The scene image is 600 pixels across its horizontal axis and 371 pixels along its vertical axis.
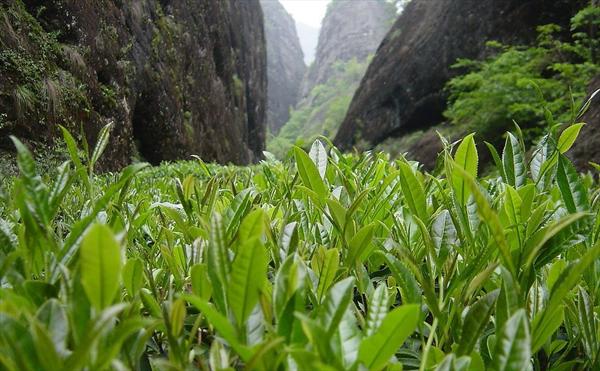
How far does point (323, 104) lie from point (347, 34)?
43.6ft

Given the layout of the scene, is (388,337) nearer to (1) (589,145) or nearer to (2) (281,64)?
(1) (589,145)

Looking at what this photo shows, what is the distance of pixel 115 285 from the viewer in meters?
0.29

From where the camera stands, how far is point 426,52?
12648mm

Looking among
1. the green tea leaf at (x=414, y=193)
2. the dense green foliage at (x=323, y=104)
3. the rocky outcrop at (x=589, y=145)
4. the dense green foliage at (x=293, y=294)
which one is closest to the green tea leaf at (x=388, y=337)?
the dense green foliage at (x=293, y=294)

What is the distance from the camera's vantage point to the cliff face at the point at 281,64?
4418 cm

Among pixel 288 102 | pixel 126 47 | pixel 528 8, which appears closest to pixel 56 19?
pixel 126 47

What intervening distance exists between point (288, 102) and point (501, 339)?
4807 cm

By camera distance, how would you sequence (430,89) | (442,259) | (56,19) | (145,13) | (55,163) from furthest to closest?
(430,89), (145,13), (56,19), (55,163), (442,259)

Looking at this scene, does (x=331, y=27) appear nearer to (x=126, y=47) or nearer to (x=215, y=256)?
(x=126, y=47)

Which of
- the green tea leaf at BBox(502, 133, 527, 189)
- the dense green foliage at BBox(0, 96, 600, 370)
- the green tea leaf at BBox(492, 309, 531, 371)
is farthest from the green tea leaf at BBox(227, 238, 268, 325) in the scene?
the green tea leaf at BBox(502, 133, 527, 189)

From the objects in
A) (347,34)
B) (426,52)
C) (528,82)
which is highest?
(347,34)

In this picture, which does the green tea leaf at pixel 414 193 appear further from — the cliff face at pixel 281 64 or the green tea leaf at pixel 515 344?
the cliff face at pixel 281 64

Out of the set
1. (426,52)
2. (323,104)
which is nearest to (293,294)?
(426,52)

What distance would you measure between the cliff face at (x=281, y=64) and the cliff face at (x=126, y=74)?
27.3 meters
